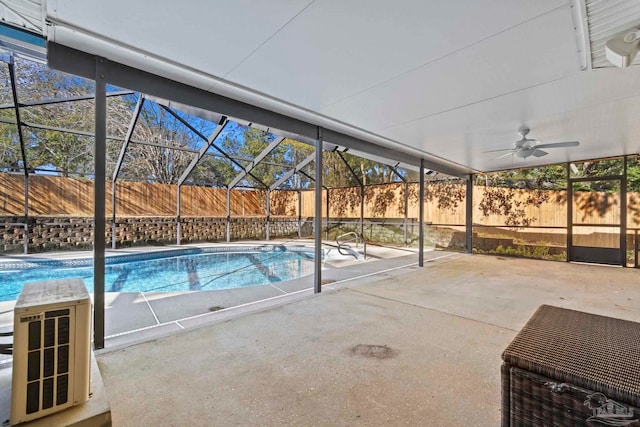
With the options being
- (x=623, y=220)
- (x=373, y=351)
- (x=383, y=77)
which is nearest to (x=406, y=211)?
(x=623, y=220)

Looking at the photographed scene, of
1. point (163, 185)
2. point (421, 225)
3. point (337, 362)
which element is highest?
point (163, 185)

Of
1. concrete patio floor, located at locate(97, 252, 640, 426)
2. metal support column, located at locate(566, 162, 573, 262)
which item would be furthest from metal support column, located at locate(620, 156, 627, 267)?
concrete patio floor, located at locate(97, 252, 640, 426)

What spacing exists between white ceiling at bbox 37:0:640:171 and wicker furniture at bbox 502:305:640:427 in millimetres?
1930

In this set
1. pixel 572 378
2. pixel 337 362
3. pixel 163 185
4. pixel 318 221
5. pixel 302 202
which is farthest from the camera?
pixel 302 202

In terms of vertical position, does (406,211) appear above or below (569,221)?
above

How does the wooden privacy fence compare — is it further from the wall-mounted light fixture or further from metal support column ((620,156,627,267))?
the wall-mounted light fixture

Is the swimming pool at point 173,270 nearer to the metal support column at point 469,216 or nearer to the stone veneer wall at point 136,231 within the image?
the stone veneer wall at point 136,231

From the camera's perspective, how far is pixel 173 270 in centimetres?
749

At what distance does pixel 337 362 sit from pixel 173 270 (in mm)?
6287

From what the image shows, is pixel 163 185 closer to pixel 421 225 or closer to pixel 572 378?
pixel 421 225

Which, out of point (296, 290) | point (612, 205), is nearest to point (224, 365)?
point (296, 290)

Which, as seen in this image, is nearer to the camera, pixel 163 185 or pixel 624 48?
pixel 624 48

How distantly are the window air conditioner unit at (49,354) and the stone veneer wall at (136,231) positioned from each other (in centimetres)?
842

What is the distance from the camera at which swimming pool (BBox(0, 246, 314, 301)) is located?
6.05 metres
